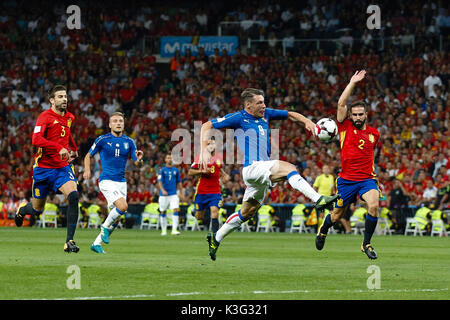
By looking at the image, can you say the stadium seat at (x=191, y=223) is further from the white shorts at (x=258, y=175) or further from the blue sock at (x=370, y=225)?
the white shorts at (x=258, y=175)

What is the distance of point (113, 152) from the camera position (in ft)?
54.4

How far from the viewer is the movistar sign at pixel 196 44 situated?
37812 millimetres

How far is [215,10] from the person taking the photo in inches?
1634

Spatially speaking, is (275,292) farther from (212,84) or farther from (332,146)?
(212,84)

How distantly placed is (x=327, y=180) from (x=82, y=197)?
430 inches

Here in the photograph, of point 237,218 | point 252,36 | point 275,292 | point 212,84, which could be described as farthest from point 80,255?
point 252,36

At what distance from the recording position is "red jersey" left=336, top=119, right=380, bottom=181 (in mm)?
14352

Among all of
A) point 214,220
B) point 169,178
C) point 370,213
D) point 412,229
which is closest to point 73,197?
point 370,213

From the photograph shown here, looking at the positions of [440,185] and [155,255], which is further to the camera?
[440,185]

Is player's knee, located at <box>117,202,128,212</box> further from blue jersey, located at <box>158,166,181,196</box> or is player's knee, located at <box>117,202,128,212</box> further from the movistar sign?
the movistar sign

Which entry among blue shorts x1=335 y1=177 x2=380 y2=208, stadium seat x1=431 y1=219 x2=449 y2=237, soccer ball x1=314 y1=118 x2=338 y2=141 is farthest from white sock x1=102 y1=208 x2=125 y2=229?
stadium seat x1=431 y1=219 x2=449 y2=237

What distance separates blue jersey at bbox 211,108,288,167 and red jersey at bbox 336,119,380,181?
8.33ft

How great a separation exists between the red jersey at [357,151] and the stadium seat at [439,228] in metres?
12.5

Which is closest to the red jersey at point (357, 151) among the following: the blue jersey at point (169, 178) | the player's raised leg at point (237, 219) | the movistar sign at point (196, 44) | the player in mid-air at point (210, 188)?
the player's raised leg at point (237, 219)
